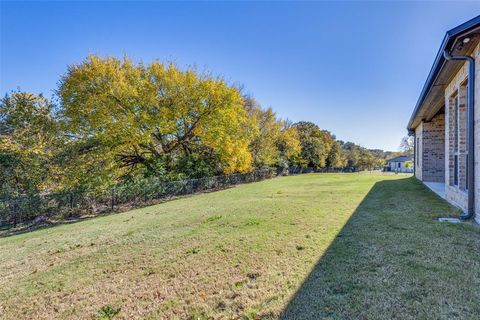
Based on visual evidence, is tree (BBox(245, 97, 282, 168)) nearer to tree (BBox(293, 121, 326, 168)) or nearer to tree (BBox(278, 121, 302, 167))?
tree (BBox(278, 121, 302, 167))

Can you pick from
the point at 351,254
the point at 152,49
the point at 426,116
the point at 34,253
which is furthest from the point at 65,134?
the point at 426,116

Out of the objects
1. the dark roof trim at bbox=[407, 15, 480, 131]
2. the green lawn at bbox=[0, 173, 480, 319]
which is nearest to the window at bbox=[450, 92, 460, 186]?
the dark roof trim at bbox=[407, 15, 480, 131]

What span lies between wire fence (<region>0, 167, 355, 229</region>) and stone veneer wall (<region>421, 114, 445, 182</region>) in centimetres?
1346

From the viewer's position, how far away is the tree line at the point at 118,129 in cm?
1127

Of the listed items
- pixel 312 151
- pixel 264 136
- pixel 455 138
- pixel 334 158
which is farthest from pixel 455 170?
pixel 334 158

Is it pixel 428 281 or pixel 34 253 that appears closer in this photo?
pixel 428 281

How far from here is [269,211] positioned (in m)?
6.94

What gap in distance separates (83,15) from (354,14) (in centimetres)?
1180

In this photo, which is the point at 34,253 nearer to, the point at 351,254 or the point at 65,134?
the point at 351,254

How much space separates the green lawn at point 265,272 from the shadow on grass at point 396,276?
11 millimetres

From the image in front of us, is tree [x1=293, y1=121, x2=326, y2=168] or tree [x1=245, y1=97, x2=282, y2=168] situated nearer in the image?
tree [x1=245, y1=97, x2=282, y2=168]

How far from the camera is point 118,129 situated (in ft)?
45.1

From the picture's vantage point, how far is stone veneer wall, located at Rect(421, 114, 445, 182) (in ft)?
38.8

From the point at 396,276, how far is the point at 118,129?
→ 14470mm
